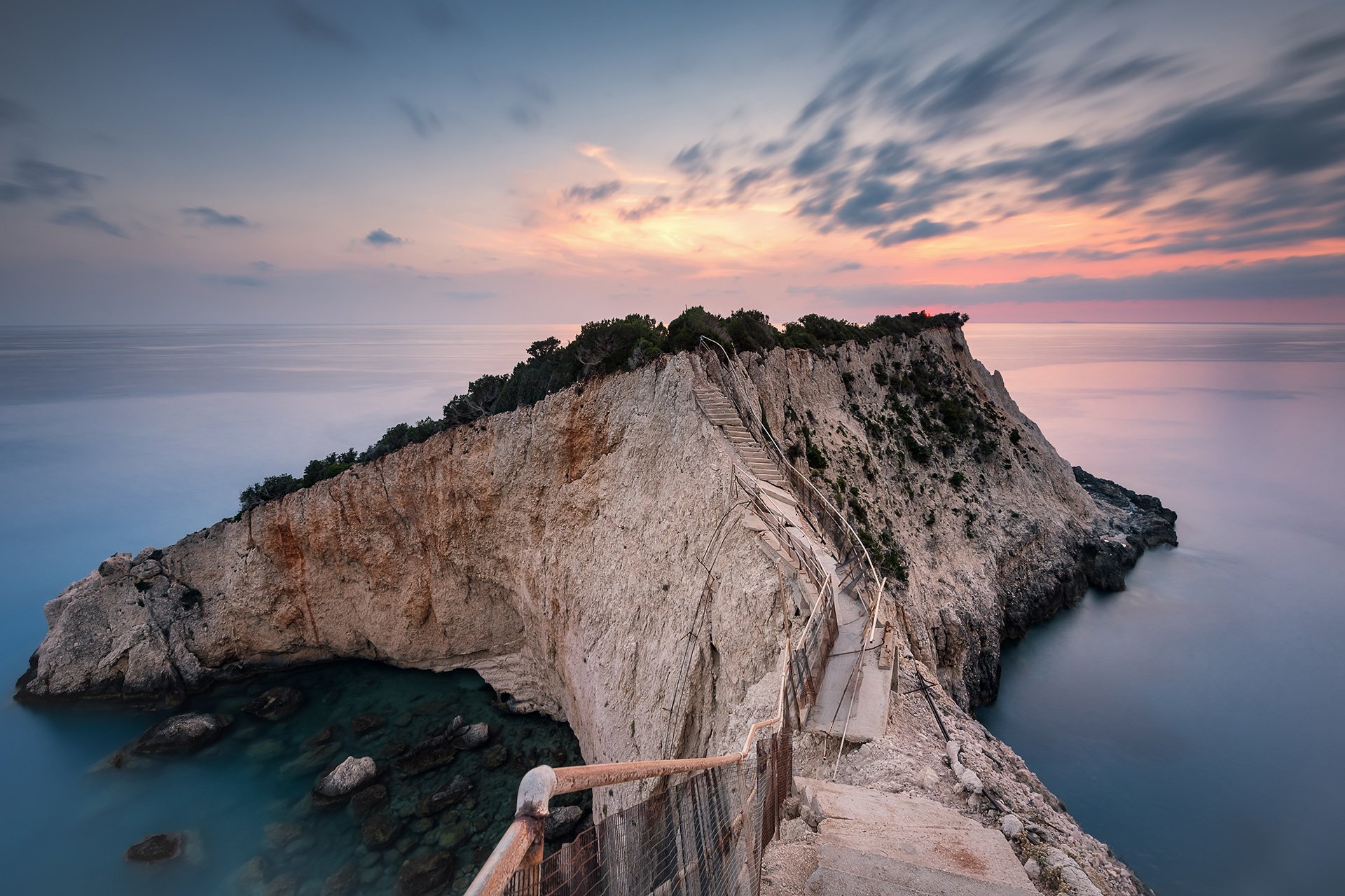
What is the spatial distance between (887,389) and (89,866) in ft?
115

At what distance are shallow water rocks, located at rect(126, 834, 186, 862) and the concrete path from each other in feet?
68.1

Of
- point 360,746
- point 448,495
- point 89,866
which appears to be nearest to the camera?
point 89,866

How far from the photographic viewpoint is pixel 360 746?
63.0ft

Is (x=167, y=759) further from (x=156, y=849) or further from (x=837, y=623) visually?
(x=837, y=623)

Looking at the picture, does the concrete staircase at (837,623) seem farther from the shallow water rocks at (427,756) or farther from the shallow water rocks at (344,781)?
the shallow water rocks at (344,781)

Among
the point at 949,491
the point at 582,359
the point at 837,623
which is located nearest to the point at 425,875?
the point at 837,623

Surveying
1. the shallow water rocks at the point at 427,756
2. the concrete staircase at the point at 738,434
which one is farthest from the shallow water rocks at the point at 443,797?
the concrete staircase at the point at 738,434

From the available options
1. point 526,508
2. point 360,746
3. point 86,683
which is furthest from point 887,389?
point 86,683

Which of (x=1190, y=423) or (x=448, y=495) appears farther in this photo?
(x=1190, y=423)

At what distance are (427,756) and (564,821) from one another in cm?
606

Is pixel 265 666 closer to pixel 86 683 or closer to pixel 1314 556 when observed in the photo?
pixel 86 683

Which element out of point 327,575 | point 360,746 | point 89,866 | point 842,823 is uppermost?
point 842,823

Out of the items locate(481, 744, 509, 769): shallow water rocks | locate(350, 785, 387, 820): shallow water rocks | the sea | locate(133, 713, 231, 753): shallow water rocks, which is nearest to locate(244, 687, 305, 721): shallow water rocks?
the sea

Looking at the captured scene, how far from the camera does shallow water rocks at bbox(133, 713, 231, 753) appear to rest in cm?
1959
